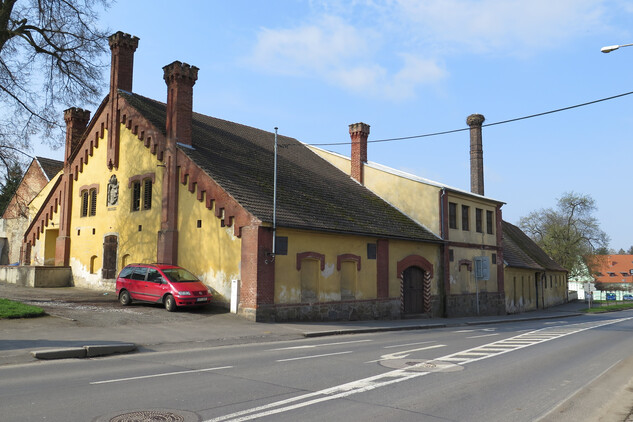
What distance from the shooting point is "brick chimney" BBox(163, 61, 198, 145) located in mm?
22234

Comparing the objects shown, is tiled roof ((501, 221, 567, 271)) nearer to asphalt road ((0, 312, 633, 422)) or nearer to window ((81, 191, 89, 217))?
asphalt road ((0, 312, 633, 422))

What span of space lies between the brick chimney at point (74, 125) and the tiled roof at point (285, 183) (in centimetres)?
565

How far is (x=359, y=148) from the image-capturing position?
3158cm

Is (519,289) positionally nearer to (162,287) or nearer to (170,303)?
(170,303)

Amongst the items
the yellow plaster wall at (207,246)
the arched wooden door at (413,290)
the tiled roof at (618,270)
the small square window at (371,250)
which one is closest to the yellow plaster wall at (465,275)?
the arched wooden door at (413,290)

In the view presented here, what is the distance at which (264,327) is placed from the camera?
1691 centimetres

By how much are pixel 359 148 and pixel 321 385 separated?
24.7 m

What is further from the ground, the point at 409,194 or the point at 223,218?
the point at 409,194

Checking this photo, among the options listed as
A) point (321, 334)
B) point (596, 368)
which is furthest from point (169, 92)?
point (596, 368)

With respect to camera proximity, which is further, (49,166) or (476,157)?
(476,157)

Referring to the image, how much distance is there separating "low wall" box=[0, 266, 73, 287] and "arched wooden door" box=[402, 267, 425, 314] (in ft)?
59.5

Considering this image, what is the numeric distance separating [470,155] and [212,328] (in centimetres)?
3488

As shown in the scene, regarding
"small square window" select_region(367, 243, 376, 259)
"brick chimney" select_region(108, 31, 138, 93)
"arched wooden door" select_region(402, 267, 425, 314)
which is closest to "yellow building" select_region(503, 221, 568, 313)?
"arched wooden door" select_region(402, 267, 425, 314)

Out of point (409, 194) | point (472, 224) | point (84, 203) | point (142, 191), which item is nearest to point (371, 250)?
point (409, 194)
